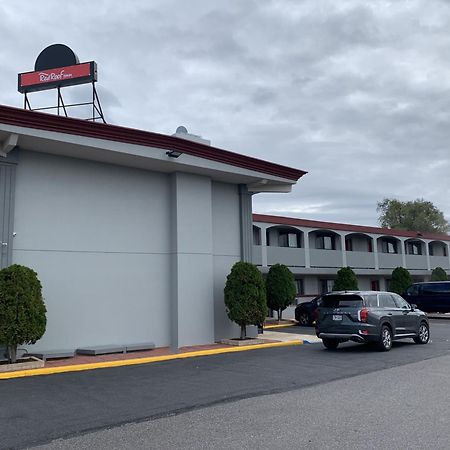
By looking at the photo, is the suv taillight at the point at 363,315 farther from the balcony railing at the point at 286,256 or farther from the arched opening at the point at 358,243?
the arched opening at the point at 358,243

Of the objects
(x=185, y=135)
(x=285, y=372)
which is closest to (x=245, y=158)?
(x=185, y=135)

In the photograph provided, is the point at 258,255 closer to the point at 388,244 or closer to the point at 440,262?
the point at 388,244

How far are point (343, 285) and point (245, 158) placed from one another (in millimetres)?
13657

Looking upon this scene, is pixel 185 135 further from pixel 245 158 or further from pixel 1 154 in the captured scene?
pixel 1 154

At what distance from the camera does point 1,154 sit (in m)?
12.4

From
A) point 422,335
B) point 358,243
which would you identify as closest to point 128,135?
point 422,335

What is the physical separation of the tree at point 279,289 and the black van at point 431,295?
8.96 metres

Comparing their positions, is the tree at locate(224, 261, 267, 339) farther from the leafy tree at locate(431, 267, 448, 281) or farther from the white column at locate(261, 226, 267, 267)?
the leafy tree at locate(431, 267, 448, 281)

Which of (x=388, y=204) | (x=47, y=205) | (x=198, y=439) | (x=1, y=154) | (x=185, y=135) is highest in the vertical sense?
(x=388, y=204)

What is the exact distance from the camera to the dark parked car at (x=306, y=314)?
76.1 feet

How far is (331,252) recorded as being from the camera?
3462 cm

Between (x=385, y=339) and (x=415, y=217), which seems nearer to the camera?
(x=385, y=339)

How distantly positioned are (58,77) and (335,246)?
957 inches

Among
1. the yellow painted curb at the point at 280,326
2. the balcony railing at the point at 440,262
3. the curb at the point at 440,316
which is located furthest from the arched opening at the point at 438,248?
the yellow painted curb at the point at 280,326
